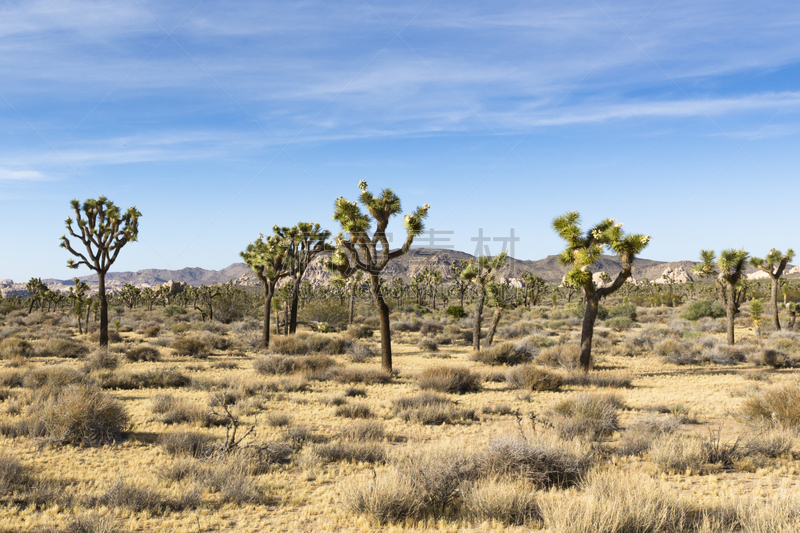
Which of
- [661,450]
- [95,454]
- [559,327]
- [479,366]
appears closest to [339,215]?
[479,366]

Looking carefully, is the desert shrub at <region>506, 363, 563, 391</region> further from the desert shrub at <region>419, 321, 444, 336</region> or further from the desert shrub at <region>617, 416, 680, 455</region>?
the desert shrub at <region>419, 321, 444, 336</region>

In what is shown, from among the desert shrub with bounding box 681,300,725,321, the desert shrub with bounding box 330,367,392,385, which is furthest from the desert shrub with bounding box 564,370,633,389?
the desert shrub with bounding box 681,300,725,321

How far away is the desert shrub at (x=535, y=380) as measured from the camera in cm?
1480

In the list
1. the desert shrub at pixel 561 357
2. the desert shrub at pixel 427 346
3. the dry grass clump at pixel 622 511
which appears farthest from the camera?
the desert shrub at pixel 427 346

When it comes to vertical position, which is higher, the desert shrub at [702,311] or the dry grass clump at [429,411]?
the desert shrub at [702,311]

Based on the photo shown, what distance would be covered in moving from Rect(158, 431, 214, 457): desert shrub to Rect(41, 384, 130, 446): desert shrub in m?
1.10

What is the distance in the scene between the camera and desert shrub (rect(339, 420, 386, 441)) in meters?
9.27

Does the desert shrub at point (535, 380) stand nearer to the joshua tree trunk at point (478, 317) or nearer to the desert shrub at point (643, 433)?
the desert shrub at point (643, 433)

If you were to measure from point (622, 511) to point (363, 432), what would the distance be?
5306 millimetres

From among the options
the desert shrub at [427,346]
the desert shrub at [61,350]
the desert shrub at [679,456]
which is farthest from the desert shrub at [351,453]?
the desert shrub at [427,346]

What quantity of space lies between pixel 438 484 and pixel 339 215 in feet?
41.0

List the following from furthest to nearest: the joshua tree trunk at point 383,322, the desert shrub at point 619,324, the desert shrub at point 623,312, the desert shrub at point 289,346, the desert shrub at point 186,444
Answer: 1. the desert shrub at point 623,312
2. the desert shrub at point 619,324
3. the desert shrub at point 289,346
4. the joshua tree trunk at point 383,322
5. the desert shrub at point 186,444

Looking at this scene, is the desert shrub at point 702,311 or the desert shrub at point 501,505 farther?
the desert shrub at point 702,311

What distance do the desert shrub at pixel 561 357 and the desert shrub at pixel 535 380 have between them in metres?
3.15
